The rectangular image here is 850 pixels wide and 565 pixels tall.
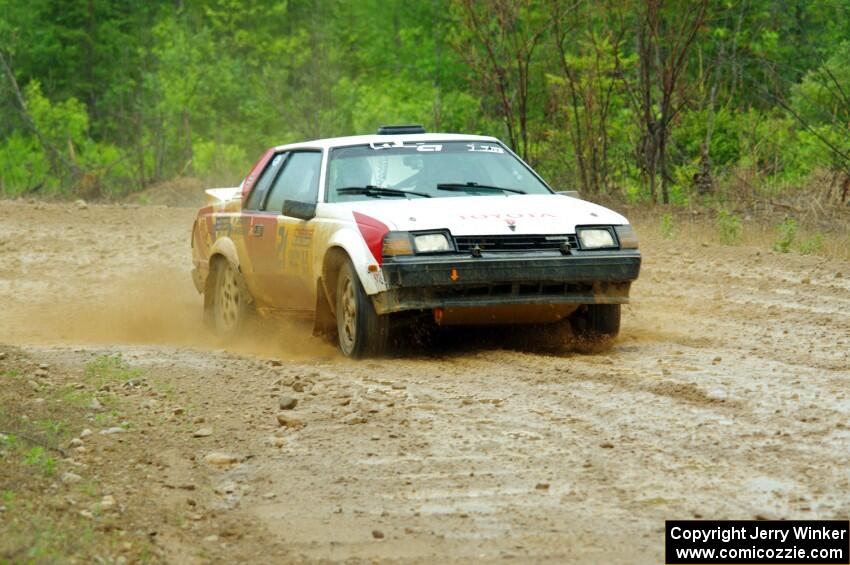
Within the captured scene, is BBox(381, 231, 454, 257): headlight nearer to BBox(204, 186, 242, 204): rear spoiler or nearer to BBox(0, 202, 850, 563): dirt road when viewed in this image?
BBox(0, 202, 850, 563): dirt road

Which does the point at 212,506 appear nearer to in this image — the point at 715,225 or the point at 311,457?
the point at 311,457

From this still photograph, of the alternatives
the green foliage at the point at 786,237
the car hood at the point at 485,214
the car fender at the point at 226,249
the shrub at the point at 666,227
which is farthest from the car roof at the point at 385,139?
the shrub at the point at 666,227

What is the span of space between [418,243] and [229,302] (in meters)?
3.21

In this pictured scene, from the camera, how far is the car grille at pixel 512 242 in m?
8.71

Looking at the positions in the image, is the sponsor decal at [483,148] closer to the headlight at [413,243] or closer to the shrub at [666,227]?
the headlight at [413,243]

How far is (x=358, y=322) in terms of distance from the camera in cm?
890

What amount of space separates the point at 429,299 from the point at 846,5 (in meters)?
17.9

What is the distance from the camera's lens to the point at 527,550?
4.66 m

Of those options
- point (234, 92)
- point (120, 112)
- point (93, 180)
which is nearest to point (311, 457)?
point (93, 180)

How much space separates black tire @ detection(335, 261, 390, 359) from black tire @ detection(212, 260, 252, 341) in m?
1.94

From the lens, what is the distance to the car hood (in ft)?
28.7

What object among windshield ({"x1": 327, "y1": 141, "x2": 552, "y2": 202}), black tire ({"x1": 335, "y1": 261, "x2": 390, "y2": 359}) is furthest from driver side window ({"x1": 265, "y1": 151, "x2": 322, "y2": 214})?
black tire ({"x1": 335, "y1": 261, "x2": 390, "y2": 359})

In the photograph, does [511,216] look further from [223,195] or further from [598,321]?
[223,195]

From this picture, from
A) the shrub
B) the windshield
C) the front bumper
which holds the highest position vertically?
the windshield
